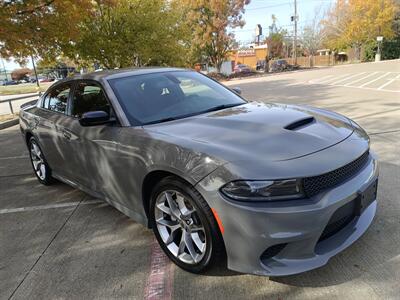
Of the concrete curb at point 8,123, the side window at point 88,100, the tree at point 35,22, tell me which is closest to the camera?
the side window at point 88,100

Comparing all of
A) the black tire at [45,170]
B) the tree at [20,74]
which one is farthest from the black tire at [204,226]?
the tree at [20,74]

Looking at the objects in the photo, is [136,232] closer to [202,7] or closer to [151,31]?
[151,31]

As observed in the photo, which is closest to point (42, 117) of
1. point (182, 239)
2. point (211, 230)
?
point (182, 239)

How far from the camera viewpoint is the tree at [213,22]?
31672 mm

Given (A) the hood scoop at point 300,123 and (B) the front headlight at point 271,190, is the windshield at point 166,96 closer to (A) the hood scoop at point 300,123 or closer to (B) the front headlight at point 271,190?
(A) the hood scoop at point 300,123

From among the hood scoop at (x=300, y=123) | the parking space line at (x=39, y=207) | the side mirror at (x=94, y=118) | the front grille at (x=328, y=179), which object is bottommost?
the parking space line at (x=39, y=207)

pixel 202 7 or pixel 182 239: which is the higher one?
pixel 202 7

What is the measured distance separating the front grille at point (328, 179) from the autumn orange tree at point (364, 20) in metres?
54.6

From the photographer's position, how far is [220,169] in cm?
243

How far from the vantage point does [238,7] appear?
1307 inches

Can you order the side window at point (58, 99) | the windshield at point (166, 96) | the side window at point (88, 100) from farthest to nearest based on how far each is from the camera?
the side window at point (58, 99) → the side window at point (88, 100) → the windshield at point (166, 96)

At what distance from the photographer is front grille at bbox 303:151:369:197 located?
235 cm

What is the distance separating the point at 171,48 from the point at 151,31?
1.54m

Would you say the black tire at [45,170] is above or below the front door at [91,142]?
below
